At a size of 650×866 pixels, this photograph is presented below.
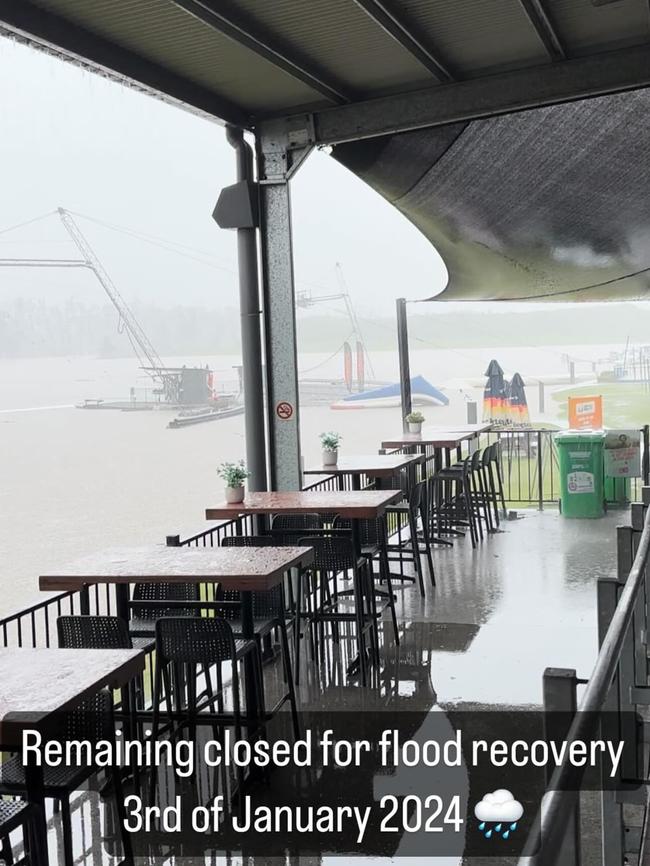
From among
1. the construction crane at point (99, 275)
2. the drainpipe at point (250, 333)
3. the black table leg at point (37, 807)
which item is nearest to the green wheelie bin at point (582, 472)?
the drainpipe at point (250, 333)

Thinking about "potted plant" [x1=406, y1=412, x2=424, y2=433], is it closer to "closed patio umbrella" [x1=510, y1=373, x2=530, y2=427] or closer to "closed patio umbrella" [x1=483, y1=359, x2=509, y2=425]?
"closed patio umbrella" [x1=483, y1=359, x2=509, y2=425]

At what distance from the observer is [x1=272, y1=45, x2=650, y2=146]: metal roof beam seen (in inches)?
225

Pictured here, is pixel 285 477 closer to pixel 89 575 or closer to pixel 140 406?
pixel 89 575

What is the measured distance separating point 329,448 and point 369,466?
389 mm

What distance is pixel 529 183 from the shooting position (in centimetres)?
661

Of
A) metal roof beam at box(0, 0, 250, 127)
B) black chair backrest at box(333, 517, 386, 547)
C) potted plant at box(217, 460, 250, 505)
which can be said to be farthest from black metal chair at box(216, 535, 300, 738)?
metal roof beam at box(0, 0, 250, 127)

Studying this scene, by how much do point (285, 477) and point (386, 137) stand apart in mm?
2473

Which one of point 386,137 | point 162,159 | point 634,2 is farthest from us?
point 162,159

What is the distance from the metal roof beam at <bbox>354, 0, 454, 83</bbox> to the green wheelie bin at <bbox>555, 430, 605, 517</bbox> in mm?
4809

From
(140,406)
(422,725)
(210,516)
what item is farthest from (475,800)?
(140,406)

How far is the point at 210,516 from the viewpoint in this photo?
229 inches

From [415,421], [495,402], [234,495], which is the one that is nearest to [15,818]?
[234,495]

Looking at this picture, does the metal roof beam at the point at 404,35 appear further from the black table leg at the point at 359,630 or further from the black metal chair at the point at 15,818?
the black metal chair at the point at 15,818

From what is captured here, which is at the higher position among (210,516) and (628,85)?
(628,85)
